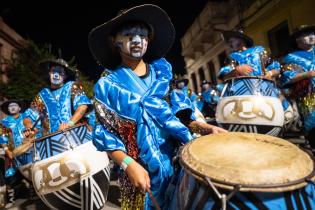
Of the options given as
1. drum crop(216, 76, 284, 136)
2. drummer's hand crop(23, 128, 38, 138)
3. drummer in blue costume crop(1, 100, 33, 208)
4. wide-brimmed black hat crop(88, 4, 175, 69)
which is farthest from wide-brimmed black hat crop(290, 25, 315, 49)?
drummer in blue costume crop(1, 100, 33, 208)

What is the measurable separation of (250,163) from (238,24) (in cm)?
1583

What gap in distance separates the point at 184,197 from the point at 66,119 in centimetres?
292

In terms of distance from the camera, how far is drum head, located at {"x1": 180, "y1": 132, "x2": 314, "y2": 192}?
1.07 m

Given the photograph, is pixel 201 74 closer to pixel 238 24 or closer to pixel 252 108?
pixel 238 24

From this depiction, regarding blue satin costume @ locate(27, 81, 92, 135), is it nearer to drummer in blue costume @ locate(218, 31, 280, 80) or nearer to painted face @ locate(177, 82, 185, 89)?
drummer in blue costume @ locate(218, 31, 280, 80)

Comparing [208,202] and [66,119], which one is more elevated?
[66,119]

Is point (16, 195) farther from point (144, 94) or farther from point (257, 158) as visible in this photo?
point (257, 158)

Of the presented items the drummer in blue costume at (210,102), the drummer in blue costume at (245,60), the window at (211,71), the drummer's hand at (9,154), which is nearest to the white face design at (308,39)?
the drummer in blue costume at (245,60)

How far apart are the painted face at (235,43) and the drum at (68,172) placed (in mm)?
2698

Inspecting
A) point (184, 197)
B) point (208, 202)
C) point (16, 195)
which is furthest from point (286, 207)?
point (16, 195)

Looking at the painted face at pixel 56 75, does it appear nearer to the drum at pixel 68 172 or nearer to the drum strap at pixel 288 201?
the drum at pixel 68 172

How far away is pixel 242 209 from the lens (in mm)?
1091

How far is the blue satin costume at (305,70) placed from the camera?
372 cm

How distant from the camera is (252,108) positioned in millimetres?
3010
